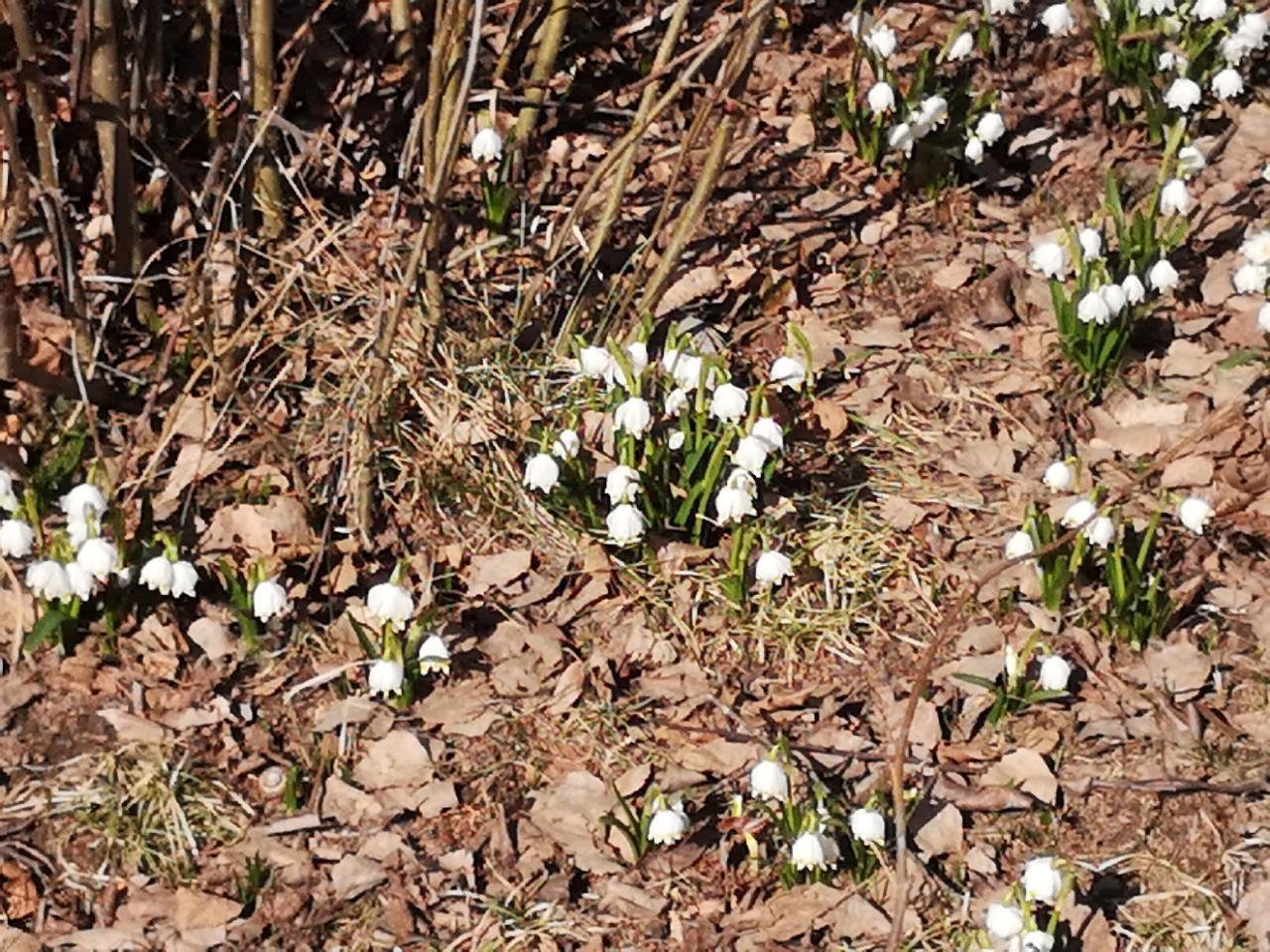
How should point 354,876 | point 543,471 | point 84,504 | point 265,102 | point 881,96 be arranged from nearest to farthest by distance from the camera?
point 354,876 → point 84,504 → point 543,471 → point 265,102 → point 881,96

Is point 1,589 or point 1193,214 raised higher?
point 1193,214

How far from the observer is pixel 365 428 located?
10.9 feet

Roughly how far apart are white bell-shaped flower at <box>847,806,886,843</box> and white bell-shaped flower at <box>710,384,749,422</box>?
804 millimetres

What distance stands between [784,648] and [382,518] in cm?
82

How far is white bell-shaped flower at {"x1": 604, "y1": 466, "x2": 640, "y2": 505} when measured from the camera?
3.15 meters

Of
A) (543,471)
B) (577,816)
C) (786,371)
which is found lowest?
(577,816)

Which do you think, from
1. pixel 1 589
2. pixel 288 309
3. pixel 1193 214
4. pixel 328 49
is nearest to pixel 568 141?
pixel 328 49

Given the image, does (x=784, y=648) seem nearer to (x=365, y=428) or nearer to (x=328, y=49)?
(x=365, y=428)

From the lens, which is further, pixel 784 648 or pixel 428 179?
pixel 428 179

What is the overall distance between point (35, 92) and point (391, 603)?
3.78 feet

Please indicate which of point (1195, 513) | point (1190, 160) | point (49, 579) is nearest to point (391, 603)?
point (49, 579)

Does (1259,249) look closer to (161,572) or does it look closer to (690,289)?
(690,289)

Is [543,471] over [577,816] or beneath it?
over

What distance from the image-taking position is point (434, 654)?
9.90ft
